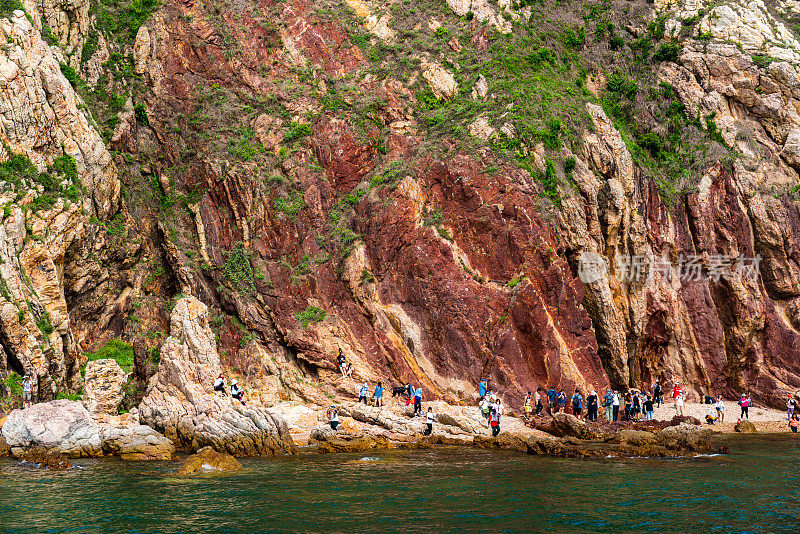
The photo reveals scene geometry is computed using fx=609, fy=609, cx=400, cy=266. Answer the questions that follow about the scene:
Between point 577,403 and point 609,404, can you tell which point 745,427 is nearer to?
point 609,404

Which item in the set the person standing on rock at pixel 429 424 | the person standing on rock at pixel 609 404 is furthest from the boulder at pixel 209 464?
the person standing on rock at pixel 609 404

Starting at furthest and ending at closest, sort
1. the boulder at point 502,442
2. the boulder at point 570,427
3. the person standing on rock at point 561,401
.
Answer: the person standing on rock at point 561,401, the boulder at point 570,427, the boulder at point 502,442

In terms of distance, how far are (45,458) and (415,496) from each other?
55.8 feet

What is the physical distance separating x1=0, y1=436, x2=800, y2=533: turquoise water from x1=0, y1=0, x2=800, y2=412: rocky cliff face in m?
10.4

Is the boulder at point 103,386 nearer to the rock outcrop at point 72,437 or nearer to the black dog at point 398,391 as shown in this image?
the rock outcrop at point 72,437

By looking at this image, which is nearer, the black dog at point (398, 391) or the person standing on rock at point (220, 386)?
the person standing on rock at point (220, 386)

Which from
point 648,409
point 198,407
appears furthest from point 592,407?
point 198,407

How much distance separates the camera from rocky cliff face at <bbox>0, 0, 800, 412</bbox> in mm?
39125

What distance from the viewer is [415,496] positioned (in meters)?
20.2

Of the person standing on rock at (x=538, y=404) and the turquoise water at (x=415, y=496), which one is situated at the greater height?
the person standing on rock at (x=538, y=404)

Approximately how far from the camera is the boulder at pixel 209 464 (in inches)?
958

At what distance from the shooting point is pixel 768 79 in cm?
5234

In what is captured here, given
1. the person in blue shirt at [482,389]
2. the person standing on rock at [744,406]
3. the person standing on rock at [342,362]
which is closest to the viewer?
the person in blue shirt at [482,389]

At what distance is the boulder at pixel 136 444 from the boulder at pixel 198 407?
A: 1.05m
